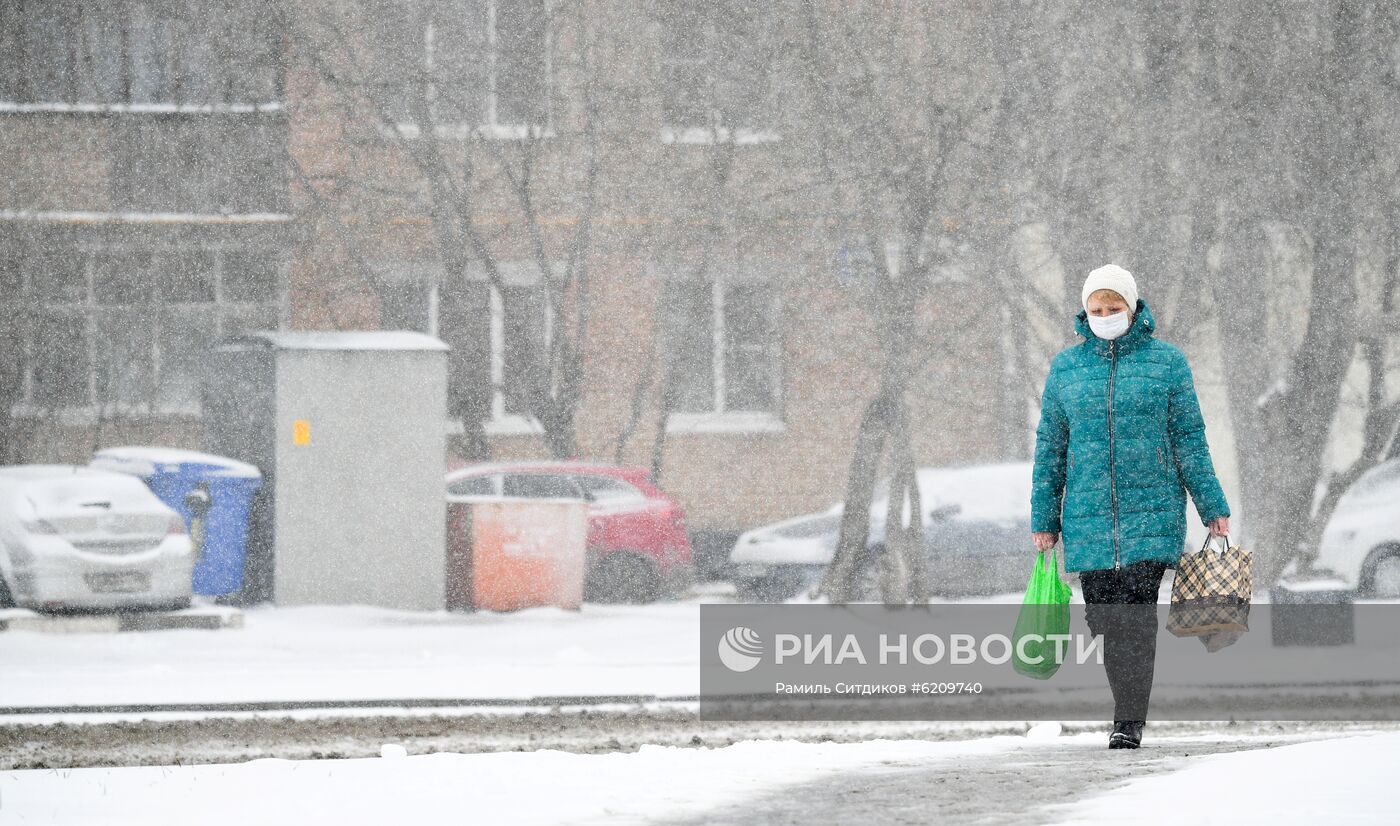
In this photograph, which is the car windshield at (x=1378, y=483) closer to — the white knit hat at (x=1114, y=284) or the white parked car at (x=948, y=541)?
the white parked car at (x=948, y=541)

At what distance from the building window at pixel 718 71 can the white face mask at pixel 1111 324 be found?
1146cm

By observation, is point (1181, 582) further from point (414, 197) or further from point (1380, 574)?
point (414, 197)

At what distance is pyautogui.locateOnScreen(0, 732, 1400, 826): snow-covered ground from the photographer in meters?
5.21

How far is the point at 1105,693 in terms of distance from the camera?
1158cm

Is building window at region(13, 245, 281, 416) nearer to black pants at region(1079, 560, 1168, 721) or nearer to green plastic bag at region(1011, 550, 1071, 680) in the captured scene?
green plastic bag at region(1011, 550, 1071, 680)

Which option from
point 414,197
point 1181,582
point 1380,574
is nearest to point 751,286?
point 414,197

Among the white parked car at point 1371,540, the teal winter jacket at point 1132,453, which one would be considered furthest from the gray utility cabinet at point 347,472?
the teal winter jacket at point 1132,453

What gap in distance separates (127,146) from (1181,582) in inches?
744

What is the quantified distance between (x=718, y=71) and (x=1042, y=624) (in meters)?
13.2

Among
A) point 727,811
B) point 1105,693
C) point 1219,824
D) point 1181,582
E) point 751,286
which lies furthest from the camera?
point 751,286

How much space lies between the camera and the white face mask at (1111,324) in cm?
645

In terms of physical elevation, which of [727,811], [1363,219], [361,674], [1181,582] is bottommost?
[361,674]

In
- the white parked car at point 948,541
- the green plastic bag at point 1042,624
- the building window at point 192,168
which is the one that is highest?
the building window at point 192,168

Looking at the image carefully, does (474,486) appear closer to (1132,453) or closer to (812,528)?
(812,528)
